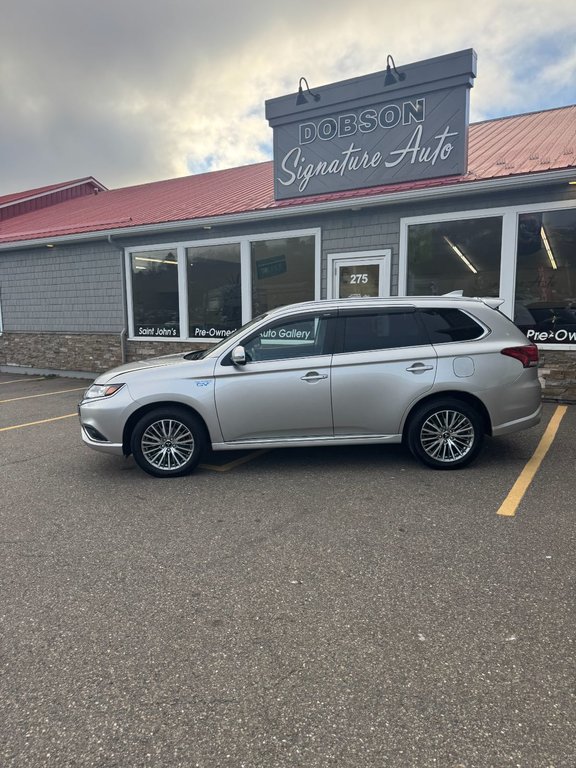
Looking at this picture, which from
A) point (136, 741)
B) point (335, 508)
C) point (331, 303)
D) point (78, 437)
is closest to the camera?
point (136, 741)

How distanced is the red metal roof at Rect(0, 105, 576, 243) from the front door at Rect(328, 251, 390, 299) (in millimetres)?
1082

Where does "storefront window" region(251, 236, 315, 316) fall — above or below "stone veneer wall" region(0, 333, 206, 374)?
above

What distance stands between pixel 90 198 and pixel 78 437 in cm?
1576

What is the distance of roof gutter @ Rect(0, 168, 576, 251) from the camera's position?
7723mm

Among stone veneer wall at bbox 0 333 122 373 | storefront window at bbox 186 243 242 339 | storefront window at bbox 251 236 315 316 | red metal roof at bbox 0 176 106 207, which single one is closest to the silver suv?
storefront window at bbox 251 236 315 316

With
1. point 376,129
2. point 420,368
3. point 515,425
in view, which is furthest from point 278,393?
point 376,129

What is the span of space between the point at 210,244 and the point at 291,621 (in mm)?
9464

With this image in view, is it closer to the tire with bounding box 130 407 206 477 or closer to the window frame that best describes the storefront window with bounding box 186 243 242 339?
the window frame

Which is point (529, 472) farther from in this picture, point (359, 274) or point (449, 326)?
point (359, 274)

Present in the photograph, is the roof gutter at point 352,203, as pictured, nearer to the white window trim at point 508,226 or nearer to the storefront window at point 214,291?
the white window trim at point 508,226

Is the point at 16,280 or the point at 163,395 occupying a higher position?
the point at 16,280

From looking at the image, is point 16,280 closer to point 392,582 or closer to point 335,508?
point 335,508

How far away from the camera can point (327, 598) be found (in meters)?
3.02

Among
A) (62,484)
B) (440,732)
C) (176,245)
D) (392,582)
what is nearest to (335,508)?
(392,582)
